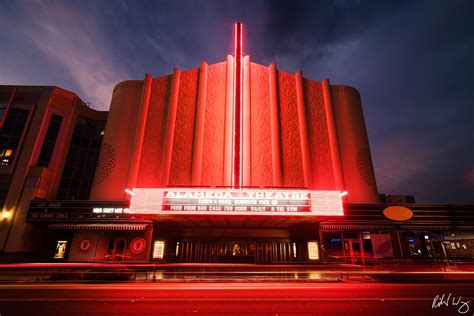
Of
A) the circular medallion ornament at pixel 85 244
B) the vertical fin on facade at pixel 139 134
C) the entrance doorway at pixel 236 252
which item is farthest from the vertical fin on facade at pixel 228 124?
the circular medallion ornament at pixel 85 244

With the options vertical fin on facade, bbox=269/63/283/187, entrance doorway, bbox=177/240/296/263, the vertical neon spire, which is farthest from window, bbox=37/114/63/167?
vertical fin on facade, bbox=269/63/283/187

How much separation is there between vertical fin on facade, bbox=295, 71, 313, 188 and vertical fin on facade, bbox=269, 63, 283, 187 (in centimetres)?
228

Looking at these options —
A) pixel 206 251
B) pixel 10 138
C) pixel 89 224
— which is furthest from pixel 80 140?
pixel 206 251

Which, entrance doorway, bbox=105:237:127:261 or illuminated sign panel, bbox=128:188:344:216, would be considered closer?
illuminated sign panel, bbox=128:188:344:216

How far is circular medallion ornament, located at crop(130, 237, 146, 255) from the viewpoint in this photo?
813 inches

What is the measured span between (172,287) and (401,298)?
27.7 feet

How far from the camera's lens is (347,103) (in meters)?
25.8

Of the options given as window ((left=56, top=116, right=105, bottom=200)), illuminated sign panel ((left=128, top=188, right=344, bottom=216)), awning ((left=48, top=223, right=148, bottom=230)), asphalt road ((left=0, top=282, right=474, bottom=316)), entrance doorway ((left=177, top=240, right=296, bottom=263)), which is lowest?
asphalt road ((left=0, top=282, right=474, bottom=316))

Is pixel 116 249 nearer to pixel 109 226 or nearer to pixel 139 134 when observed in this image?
pixel 109 226

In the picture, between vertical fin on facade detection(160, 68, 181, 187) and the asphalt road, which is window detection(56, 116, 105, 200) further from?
the asphalt road

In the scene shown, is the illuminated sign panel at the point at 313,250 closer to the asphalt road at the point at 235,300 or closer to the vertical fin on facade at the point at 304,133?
the vertical fin on facade at the point at 304,133

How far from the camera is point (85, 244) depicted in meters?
21.2

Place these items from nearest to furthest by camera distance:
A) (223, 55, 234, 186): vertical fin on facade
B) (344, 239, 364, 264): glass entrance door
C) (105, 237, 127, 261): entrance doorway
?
(105, 237, 127, 261): entrance doorway
(344, 239, 364, 264): glass entrance door
(223, 55, 234, 186): vertical fin on facade

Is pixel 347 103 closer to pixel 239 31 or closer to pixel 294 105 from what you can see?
pixel 294 105
